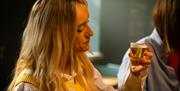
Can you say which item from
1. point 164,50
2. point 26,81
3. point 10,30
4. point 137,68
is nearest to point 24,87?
point 26,81

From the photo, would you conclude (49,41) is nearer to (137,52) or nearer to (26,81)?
(26,81)

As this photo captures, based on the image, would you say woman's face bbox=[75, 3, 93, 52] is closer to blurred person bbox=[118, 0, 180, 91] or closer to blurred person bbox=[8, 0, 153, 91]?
blurred person bbox=[8, 0, 153, 91]

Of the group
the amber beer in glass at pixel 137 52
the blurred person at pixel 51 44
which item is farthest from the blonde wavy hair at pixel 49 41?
the amber beer in glass at pixel 137 52

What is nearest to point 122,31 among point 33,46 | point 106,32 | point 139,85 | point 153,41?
point 106,32

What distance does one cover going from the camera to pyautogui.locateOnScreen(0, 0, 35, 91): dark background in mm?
3760

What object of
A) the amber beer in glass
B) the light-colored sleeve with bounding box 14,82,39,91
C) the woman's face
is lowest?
the light-colored sleeve with bounding box 14,82,39,91

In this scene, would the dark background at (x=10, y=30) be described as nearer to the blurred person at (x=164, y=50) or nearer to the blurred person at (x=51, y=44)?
the blurred person at (x=164, y=50)

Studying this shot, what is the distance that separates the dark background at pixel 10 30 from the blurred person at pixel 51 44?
85.6 inches

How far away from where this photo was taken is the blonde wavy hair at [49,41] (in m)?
1.55

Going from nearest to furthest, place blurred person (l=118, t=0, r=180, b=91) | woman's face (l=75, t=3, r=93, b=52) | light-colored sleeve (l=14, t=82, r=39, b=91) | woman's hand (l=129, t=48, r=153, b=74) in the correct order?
light-colored sleeve (l=14, t=82, r=39, b=91) → woman's face (l=75, t=3, r=93, b=52) → woman's hand (l=129, t=48, r=153, b=74) → blurred person (l=118, t=0, r=180, b=91)

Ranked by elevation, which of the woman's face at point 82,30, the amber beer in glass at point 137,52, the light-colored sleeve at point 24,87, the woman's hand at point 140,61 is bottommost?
the light-colored sleeve at point 24,87

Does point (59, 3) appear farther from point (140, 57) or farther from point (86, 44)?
point (140, 57)

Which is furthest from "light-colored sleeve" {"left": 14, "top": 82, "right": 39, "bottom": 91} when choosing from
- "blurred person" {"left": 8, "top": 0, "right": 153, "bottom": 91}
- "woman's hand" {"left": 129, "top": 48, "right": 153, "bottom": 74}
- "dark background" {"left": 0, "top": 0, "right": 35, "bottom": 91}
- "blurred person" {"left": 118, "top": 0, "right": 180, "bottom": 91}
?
"dark background" {"left": 0, "top": 0, "right": 35, "bottom": 91}

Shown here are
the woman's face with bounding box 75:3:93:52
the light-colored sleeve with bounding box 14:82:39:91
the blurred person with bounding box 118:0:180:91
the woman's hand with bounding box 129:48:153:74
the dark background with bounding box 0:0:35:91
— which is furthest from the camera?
the dark background with bounding box 0:0:35:91
